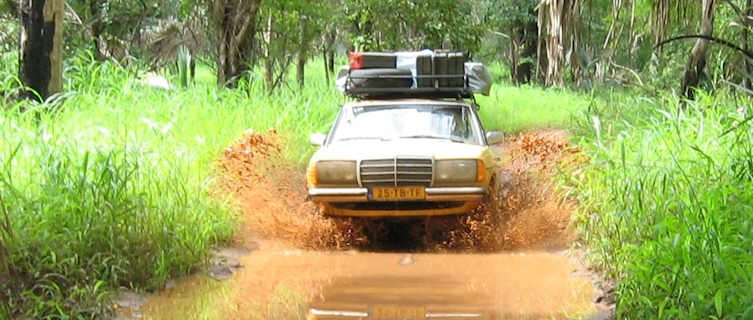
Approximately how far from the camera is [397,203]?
9.41 m

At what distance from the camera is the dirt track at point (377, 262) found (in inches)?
270

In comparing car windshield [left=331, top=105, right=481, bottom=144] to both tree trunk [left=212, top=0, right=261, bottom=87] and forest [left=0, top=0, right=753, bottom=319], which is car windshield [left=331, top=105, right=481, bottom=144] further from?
tree trunk [left=212, top=0, right=261, bottom=87]

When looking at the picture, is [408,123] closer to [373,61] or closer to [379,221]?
[379,221]

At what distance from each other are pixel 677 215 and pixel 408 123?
406 cm

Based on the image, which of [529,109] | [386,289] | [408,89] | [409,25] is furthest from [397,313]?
[409,25]

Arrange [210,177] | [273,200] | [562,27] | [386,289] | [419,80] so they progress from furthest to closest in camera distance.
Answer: [562,27] < [419,80] < [273,200] < [210,177] < [386,289]

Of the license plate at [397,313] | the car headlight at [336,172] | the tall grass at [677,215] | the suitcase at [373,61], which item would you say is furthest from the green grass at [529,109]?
the license plate at [397,313]

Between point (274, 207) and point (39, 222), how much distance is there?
15.2 ft

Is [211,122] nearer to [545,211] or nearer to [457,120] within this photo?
[457,120]

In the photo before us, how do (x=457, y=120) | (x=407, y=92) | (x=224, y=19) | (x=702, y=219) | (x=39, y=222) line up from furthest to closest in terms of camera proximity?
(x=224, y=19) < (x=407, y=92) < (x=457, y=120) < (x=39, y=222) < (x=702, y=219)

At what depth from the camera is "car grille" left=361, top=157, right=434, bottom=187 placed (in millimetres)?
9273

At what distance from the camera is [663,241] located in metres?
6.09

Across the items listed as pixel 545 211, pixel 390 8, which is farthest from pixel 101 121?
pixel 390 8

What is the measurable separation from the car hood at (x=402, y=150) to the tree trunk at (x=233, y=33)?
24.0 ft
